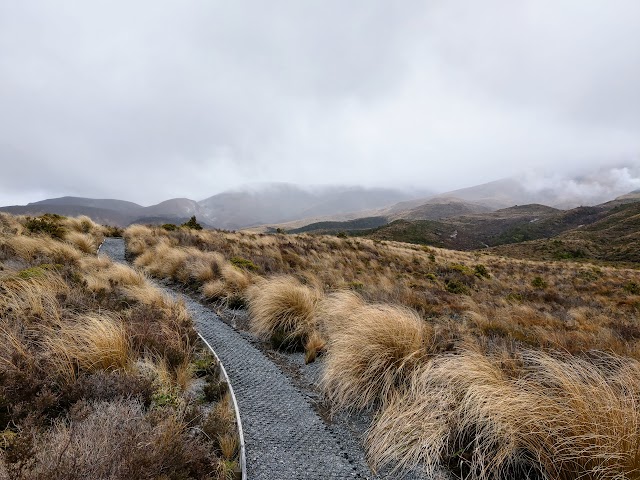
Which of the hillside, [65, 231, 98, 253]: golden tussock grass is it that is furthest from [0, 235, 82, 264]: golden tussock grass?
the hillside

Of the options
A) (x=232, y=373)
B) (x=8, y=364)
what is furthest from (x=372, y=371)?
(x=8, y=364)

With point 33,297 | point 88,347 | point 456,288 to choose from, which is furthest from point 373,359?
point 456,288

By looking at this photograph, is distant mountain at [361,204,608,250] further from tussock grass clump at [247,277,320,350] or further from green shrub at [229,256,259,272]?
tussock grass clump at [247,277,320,350]

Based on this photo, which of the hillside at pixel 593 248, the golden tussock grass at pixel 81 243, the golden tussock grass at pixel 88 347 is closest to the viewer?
the golden tussock grass at pixel 88 347

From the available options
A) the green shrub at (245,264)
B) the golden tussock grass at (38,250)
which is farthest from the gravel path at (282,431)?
the golden tussock grass at (38,250)

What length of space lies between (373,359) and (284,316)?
298 cm

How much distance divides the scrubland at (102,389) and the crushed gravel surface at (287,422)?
0.37 meters

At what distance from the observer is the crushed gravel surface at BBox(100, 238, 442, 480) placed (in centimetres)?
353

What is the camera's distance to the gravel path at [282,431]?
11.5ft

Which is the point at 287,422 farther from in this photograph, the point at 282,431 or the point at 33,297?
the point at 33,297

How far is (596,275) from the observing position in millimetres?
27359

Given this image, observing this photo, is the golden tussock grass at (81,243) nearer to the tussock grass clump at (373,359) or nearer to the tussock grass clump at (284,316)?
the tussock grass clump at (284,316)

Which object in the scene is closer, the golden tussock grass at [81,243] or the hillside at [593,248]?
the golden tussock grass at [81,243]

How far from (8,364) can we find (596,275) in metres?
35.5
